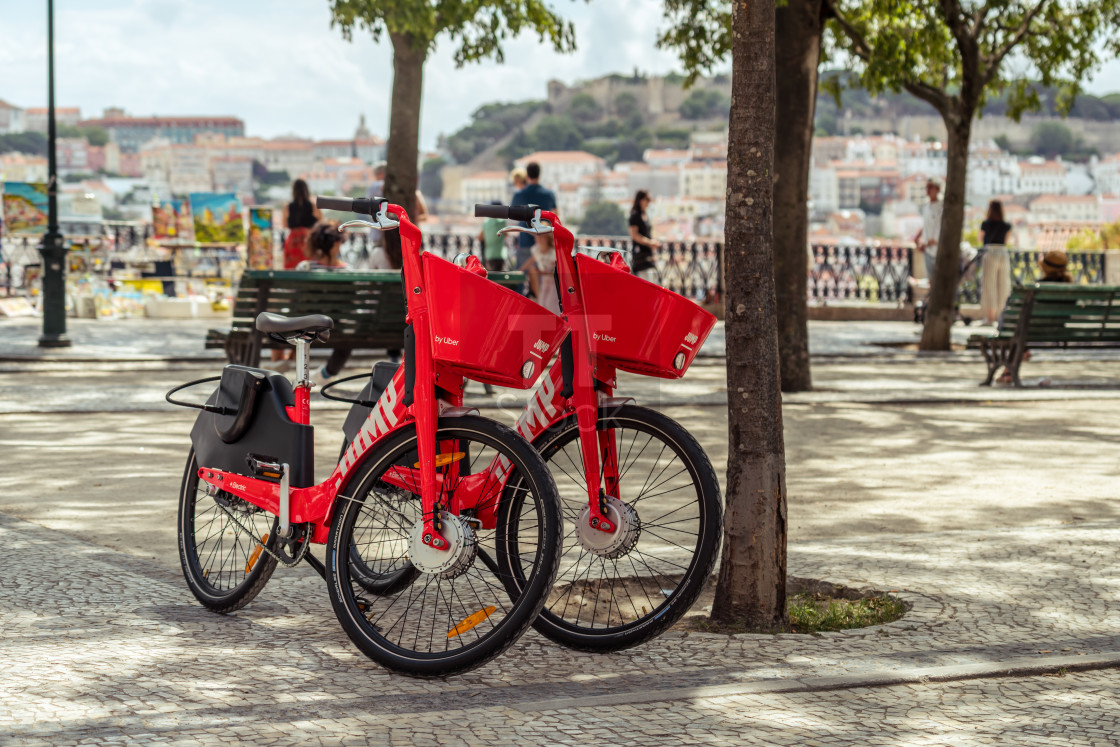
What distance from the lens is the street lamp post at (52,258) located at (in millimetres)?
14594

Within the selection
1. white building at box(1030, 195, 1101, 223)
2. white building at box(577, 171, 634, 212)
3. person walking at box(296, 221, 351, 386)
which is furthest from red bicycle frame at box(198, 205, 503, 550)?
white building at box(1030, 195, 1101, 223)

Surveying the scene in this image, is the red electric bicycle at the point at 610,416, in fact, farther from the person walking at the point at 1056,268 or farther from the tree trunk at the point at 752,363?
the person walking at the point at 1056,268

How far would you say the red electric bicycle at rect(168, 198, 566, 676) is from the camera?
3857 millimetres

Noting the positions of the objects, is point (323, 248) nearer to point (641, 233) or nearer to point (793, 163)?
point (793, 163)

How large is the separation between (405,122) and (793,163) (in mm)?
5297

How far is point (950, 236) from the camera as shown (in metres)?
15.5

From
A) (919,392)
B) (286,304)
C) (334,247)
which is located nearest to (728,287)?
(286,304)

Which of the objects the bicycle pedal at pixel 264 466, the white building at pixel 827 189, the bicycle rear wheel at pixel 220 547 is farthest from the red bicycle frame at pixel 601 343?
the white building at pixel 827 189

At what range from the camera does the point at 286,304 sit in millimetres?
10812

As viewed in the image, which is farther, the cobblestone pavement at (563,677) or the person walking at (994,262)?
the person walking at (994,262)

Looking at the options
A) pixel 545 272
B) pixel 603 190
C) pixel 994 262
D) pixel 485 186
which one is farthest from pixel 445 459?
pixel 485 186

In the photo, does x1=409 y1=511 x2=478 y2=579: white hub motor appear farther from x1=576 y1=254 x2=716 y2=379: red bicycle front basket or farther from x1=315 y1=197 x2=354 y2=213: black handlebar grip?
x1=315 y1=197 x2=354 y2=213: black handlebar grip

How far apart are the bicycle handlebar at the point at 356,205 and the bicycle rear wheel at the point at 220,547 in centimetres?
102

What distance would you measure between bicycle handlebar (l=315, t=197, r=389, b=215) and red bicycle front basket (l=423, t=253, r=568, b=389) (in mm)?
318
